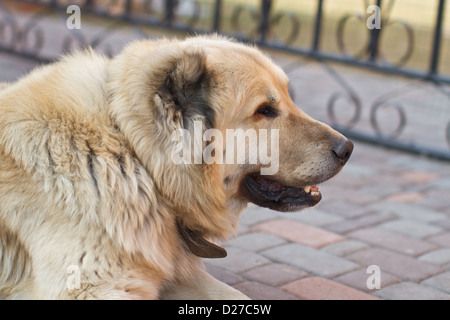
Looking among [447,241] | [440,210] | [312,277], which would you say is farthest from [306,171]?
[440,210]

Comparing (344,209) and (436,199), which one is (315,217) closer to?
(344,209)

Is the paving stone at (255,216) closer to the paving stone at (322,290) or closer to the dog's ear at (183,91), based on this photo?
the paving stone at (322,290)

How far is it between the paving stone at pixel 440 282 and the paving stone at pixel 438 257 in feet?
0.69

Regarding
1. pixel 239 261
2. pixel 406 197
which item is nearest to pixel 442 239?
pixel 406 197

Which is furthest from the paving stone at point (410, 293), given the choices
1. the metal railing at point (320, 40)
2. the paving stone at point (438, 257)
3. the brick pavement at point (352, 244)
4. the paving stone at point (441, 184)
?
the metal railing at point (320, 40)

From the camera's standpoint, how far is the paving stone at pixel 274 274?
11.7ft

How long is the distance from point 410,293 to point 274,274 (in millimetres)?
722

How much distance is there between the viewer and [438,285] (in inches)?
142

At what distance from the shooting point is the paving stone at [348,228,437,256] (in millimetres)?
4141

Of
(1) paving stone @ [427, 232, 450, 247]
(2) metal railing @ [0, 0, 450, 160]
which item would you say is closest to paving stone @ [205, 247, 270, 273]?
(1) paving stone @ [427, 232, 450, 247]

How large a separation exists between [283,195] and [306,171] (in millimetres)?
176

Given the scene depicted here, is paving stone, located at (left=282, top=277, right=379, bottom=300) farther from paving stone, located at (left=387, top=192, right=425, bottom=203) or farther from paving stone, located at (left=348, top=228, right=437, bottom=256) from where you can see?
paving stone, located at (left=387, top=192, right=425, bottom=203)

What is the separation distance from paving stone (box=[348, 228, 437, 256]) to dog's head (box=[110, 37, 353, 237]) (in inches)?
44.3

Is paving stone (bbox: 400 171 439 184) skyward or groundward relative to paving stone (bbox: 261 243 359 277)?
skyward
